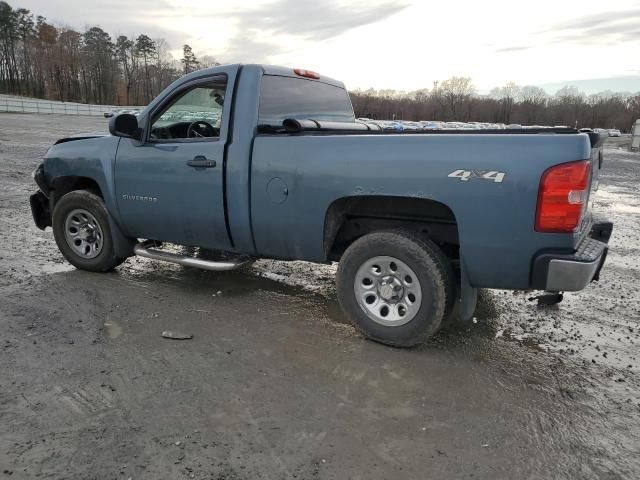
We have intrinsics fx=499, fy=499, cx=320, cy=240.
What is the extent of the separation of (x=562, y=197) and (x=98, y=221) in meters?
4.36

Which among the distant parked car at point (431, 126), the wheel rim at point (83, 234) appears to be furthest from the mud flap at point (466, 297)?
the wheel rim at point (83, 234)

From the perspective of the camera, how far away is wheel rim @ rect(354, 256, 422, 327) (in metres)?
3.73

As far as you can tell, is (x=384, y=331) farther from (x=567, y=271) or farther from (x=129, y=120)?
(x=129, y=120)

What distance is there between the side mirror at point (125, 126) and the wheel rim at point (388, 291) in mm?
2584

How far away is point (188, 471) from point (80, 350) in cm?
168

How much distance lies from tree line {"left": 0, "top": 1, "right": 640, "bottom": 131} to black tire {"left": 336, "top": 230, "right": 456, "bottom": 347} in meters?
88.1

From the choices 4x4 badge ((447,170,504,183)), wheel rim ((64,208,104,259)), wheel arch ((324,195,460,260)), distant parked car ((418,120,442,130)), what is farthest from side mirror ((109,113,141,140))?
4x4 badge ((447,170,504,183))

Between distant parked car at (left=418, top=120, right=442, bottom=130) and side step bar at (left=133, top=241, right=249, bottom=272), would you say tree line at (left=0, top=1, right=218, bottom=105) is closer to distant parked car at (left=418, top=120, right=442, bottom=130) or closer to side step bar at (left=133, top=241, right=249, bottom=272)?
distant parked car at (left=418, top=120, right=442, bottom=130)

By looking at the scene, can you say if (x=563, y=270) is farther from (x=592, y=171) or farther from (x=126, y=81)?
(x=126, y=81)

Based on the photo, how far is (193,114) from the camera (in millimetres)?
4840

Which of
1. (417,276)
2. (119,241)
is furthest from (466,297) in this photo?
(119,241)

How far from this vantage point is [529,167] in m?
3.11

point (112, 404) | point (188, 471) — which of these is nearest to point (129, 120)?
point (112, 404)

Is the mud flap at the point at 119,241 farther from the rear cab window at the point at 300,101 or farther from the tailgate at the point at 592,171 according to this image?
the tailgate at the point at 592,171
